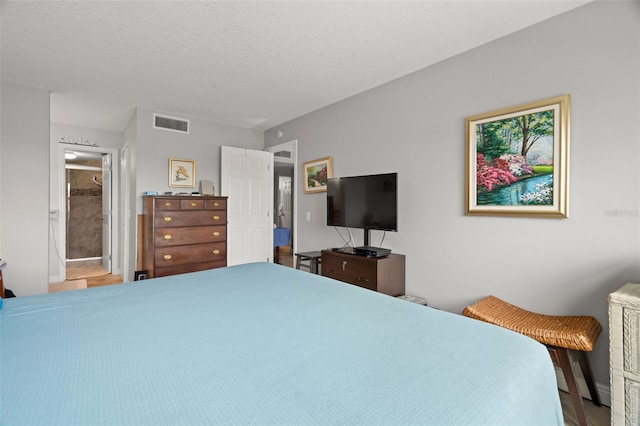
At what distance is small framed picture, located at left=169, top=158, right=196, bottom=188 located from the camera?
4.51 meters

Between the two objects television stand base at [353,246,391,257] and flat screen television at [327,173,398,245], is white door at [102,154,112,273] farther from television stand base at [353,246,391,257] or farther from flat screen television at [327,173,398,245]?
television stand base at [353,246,391,257]

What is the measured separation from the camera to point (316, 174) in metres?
4.25

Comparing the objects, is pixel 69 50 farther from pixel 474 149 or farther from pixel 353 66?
pixel 474 149

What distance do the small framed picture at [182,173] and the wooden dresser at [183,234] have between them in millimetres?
484

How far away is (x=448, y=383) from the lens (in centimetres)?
81

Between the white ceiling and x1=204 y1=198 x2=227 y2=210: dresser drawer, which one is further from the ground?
the white ceiling

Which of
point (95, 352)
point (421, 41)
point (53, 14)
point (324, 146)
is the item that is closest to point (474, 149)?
point (421, 41)

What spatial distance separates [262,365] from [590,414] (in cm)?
218

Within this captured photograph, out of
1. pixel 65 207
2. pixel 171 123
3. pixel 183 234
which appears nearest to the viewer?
pixel 183 234

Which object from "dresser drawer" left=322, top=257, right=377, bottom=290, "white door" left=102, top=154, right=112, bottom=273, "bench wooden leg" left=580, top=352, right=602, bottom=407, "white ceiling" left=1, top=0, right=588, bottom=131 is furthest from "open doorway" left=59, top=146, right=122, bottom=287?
"bench wooden leg" left=580, top=352, right=602, bottom=407

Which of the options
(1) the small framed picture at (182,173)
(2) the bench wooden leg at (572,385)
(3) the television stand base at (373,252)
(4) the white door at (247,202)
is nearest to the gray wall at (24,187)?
(1) the small framed picture at (182,173)

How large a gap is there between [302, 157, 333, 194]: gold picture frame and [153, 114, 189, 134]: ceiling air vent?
6.12 ft

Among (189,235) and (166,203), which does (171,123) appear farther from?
(189,235)

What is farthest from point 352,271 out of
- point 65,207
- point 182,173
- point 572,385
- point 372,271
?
point 65,207
